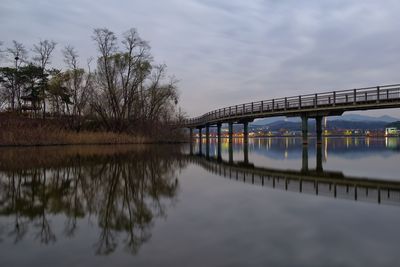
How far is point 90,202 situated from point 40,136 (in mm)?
32450

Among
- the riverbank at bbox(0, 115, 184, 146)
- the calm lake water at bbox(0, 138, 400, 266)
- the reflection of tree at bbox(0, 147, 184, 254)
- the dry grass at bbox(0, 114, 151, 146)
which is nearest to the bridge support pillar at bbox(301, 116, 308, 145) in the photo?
the riverbank at bbox(0, 115, 184, 146)

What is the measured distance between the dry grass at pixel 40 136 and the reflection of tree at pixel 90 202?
933 inches

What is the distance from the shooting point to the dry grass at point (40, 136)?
35.6m

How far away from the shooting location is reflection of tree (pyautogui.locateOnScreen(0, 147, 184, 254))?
6.09m

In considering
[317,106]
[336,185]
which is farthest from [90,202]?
[317,106]

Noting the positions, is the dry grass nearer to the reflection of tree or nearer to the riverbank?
the riverbank

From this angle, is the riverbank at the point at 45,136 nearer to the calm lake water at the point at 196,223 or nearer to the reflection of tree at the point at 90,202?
the reflection of tree at the point at 90,202

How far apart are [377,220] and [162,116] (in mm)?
57764

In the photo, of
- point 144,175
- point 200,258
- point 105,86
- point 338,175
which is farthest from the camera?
point 105,86

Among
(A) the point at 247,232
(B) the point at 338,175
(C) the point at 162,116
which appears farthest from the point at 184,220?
(C) the point at 162,116

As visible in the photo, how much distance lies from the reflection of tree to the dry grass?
2370 cm

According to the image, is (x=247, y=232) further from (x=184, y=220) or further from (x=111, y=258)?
(x=111, y=258)

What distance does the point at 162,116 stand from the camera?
6350 centimetres

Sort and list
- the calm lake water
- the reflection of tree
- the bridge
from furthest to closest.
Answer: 1. the bridge
2. the reflection of tree
3. the calm lake water
